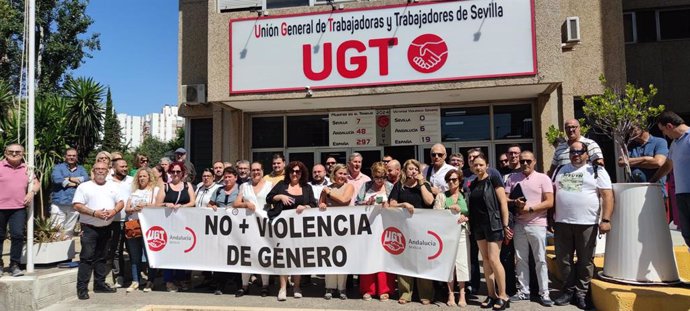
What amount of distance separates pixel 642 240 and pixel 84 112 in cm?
1044

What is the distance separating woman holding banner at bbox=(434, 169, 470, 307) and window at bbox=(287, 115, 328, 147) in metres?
6.02

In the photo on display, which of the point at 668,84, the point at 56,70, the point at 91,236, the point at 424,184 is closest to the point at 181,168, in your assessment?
the point at 91,236

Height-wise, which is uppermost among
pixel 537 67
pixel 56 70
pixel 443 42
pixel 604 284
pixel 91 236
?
pixel 56 70

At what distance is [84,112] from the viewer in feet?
31.9

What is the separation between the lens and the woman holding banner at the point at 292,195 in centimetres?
585

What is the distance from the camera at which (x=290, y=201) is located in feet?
19.2

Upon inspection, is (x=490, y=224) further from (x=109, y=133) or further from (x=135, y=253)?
(x=109, y=133)

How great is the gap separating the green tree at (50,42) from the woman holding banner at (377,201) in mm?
28313

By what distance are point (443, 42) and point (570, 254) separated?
5101 millimetres

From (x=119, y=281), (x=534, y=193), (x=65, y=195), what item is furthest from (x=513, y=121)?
(x=65, y=195)

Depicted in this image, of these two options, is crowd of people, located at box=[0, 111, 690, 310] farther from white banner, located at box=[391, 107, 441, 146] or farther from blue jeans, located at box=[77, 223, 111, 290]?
white banner, located at box=[391, 107, 441, 146]

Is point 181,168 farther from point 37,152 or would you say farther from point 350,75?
point 350,75

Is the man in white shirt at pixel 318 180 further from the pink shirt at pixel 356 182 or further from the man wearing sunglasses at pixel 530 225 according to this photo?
the man wearing sunglasses at pixel 530 225

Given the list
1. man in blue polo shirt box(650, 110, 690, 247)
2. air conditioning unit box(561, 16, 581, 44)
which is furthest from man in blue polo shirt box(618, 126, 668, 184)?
air conditioning unit box(561, 16, 581, 44)
